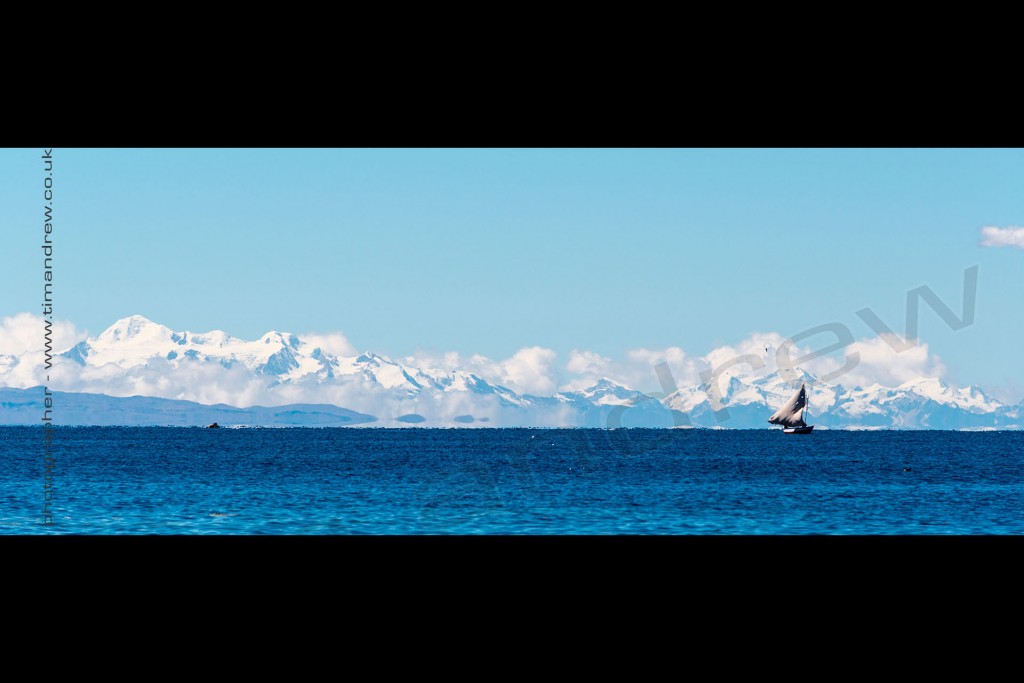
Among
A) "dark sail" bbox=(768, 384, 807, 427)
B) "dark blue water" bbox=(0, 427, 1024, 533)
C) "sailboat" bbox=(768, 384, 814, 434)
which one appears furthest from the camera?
"dark sail" bbox=(768, 384, 807, 427)

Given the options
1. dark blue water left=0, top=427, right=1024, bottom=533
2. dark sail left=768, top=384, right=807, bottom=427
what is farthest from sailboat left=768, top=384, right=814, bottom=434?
dark blue water left=0, top=427, right=1024, bottom=533

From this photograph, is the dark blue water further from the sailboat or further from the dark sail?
the dark sail

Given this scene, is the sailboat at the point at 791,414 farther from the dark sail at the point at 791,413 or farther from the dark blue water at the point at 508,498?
the dark blue water at the point at 508,498

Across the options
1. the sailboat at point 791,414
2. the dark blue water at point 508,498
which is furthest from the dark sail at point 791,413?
the dark blue water at point 508,498

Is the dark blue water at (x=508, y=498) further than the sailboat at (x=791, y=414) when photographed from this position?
No

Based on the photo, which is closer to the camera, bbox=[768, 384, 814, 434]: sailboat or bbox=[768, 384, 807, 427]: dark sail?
bbox=[768, 384, 814, 434]: sailboat

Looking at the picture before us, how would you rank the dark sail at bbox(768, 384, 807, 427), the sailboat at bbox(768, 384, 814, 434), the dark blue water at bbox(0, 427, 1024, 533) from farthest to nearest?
the dark sail at bbox(768, 384, 807, 427) < the sailboat at bbox(768, 384, 814, 434) < the dark blue water at bbox(0, 427, 1024, 533)
